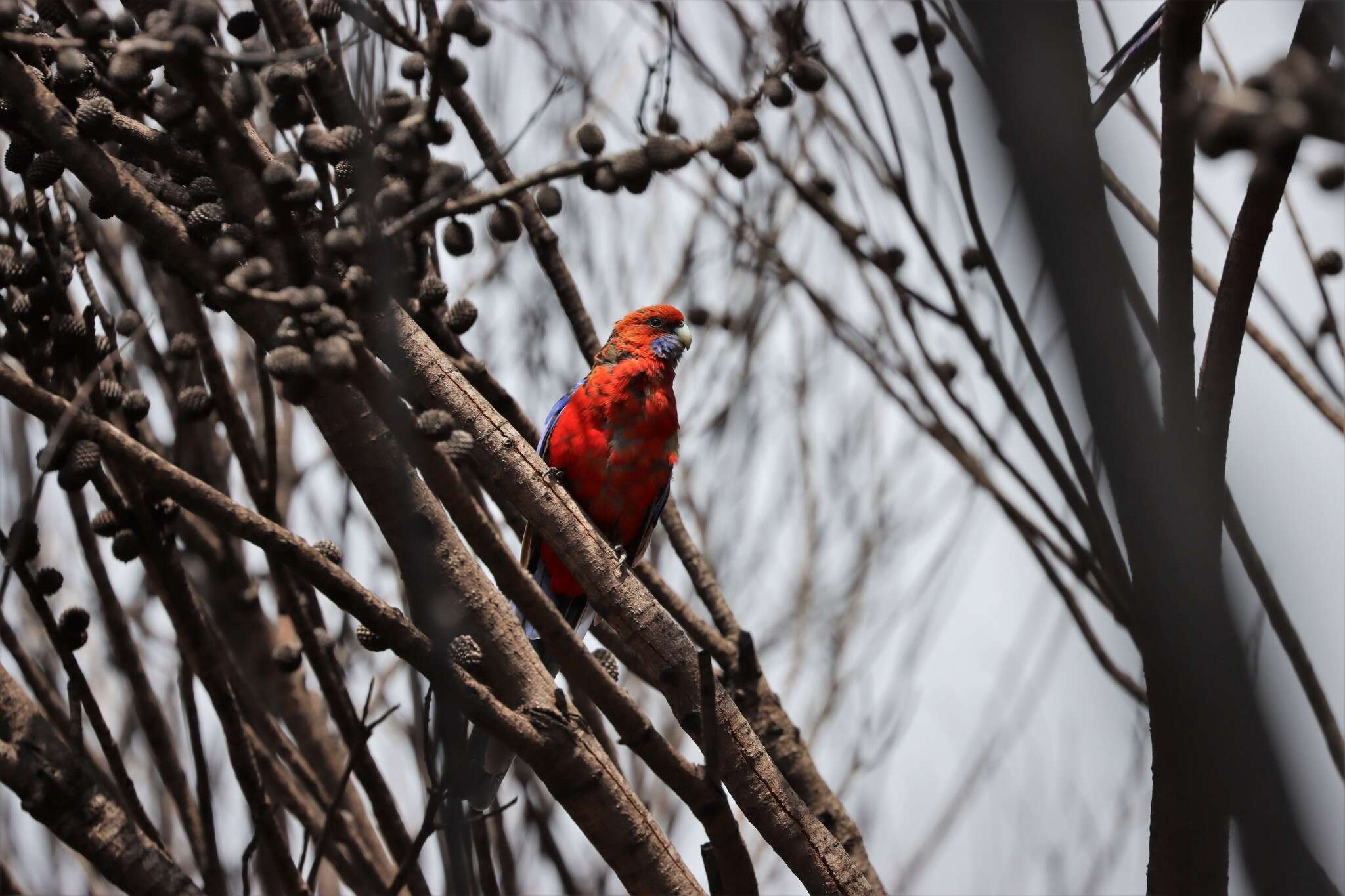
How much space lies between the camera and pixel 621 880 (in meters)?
2.71

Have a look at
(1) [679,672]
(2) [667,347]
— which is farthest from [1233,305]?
(2) [667,347]

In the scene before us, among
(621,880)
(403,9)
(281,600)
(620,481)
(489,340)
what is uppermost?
(489,340)

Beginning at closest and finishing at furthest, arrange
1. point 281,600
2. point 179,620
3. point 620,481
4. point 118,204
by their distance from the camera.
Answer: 1. point 118,204
2. point 179,620
3. point 281,600
4. point 620,481

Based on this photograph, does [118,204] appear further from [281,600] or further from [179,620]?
[281,600]

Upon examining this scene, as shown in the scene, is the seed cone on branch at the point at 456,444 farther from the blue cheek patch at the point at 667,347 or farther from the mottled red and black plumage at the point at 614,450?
the blue cheek patch at the point at 667,347

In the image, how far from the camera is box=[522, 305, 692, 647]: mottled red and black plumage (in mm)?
4387

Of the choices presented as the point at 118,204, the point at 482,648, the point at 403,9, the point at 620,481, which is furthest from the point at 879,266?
the point at 118,204

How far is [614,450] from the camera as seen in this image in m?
4.42

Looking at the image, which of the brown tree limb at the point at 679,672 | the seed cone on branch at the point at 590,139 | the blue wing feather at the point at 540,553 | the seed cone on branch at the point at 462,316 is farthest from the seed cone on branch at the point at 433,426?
the blue wing feather at the point at 540,553

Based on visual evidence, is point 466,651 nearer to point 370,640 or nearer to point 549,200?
point 370,640

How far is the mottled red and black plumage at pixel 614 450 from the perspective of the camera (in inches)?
173

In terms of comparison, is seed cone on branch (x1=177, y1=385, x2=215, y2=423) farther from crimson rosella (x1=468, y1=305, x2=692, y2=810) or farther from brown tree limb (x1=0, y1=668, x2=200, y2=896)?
crimson rosella (x1=468, y1=305, x2=692, y2=810)

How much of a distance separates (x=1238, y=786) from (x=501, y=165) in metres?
2.51

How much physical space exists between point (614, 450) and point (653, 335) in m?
0.59
